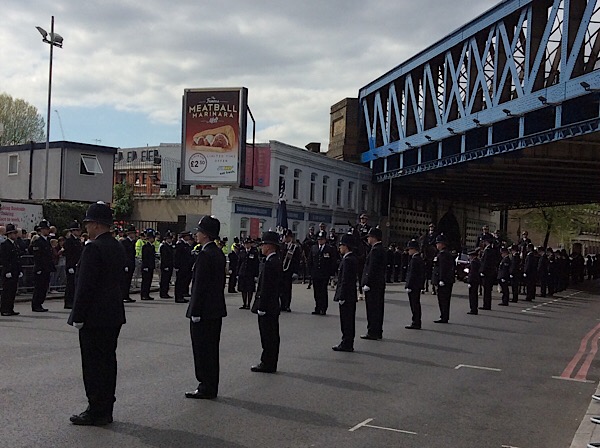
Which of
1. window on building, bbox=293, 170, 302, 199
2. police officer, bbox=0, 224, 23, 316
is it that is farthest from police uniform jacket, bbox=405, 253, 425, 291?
window on building, bbox=293, 170, 302, 199

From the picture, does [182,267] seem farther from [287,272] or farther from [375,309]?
[375,309]

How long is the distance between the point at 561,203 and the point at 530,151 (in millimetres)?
24781

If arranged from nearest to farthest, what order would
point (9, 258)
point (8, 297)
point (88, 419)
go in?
1. point (88, 419)
2. point (8, 297)
3. point (9, 258)

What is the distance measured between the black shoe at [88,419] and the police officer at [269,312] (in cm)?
300

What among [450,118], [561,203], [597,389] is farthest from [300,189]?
[597,389]

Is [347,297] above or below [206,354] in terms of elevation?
above

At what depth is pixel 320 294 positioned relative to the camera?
55.6ft

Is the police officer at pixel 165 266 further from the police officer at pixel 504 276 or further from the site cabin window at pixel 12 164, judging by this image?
the site cabin window at pixel 12 164

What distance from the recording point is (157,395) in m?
7.74

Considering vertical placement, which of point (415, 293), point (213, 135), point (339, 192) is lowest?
point (415, 293)

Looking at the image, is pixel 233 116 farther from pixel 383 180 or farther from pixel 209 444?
pixel 209 444

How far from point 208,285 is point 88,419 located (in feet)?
6.51

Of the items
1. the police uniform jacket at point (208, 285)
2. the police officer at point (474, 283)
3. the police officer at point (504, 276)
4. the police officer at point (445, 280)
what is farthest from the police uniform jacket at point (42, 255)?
the police officer at point (504, 276)

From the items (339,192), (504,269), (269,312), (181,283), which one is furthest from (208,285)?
(339,192)
